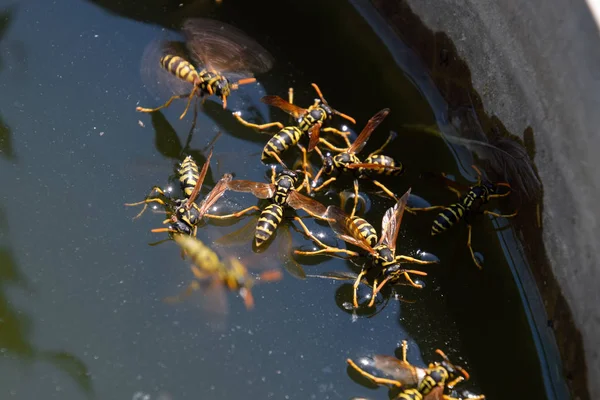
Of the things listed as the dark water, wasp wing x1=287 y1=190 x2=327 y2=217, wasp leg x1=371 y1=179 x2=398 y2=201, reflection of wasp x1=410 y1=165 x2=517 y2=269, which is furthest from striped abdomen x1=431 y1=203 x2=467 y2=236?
wasp wing x1=287 y1=190 x2=327 y2=217

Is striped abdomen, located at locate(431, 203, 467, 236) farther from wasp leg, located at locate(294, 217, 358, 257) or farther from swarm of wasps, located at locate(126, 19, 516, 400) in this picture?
wasp leg, located at locate(294, 217, 358, 257)

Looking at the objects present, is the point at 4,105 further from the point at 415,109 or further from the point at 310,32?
the point at 415,109

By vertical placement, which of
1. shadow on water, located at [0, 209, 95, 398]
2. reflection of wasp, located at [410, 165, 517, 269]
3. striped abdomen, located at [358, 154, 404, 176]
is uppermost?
reflection of wasp, located at [410, 165, 517, 269]

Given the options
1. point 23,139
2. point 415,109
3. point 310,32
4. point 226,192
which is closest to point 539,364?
point 415,109

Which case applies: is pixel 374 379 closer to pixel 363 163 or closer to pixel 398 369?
pixel 398 369

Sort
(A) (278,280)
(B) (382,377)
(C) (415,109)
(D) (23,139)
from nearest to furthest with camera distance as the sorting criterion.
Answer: (B) (382,377) < (A) (278,280) < (D) (23,139) < (C) (415,109)

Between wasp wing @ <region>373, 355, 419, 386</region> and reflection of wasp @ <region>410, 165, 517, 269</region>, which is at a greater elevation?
reflection of wasp @ <region>410, 165, 517, 269</region>

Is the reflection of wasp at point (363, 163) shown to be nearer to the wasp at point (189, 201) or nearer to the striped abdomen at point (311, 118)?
the striped abdomen at point (311, 118)
